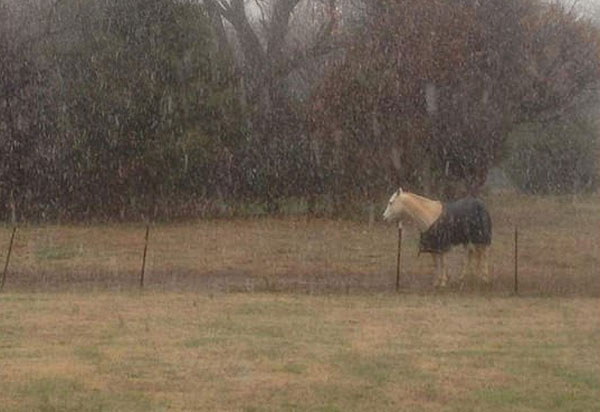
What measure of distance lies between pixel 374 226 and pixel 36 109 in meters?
9.79

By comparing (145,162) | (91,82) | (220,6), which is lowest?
(145,162)

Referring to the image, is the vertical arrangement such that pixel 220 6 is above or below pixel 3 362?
above

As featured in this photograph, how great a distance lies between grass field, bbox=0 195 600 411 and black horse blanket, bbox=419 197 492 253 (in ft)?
2.72

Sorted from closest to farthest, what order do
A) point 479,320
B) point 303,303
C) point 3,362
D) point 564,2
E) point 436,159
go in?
point 3,362, point 479,320, point 303,303, point 436,159, point 564,2

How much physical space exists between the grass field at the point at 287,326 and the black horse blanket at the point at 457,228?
0.83m

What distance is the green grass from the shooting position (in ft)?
36.0

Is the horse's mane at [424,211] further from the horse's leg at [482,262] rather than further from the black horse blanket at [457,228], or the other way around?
the horse's leg at [482,262]

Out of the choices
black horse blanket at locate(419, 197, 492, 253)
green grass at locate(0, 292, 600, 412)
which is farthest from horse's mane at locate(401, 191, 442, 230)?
green grass at locate(0, 292, 600, 412)

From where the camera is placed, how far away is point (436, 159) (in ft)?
116

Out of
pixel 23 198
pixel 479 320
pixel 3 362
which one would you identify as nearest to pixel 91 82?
pixel 23 198

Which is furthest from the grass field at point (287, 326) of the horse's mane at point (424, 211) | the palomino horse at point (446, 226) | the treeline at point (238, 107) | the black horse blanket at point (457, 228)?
the treeline at point (238, 107)

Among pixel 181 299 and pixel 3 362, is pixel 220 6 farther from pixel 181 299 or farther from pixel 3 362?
pixel 3 362

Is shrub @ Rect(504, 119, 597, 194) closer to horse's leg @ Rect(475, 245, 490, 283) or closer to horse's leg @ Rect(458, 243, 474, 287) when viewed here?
horse's leg @ Rect(458, 243, 474, 287)

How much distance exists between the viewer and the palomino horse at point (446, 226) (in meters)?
21.7
